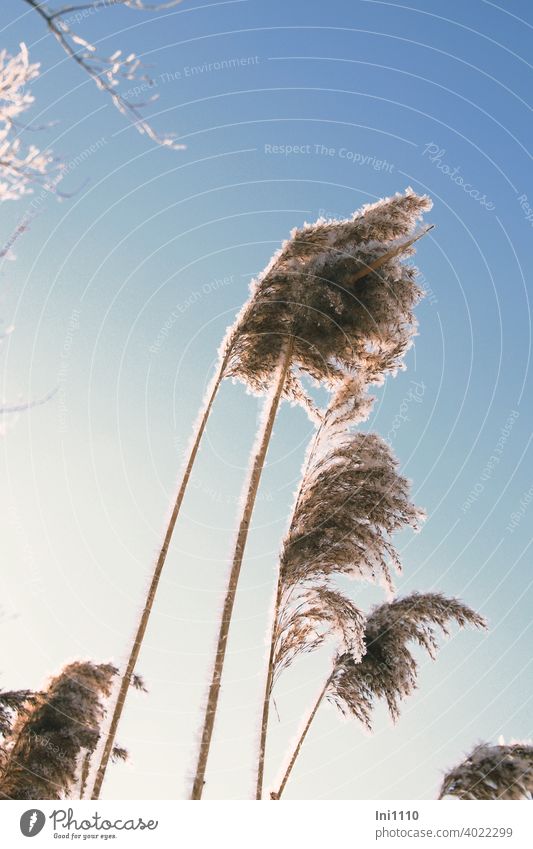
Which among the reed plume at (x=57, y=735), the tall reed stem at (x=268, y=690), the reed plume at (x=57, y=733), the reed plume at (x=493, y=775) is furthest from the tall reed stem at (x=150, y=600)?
the reed plume at (x=493, y=775)

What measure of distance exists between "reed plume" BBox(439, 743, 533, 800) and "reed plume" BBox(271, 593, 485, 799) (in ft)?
2.58

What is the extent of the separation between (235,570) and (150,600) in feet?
3.13

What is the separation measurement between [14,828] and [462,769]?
3343 mm

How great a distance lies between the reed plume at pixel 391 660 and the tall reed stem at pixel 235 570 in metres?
1.16

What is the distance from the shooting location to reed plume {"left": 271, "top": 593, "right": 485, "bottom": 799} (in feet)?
18.7

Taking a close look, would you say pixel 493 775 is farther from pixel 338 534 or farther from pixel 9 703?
pixel 9 703

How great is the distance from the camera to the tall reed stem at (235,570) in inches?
189

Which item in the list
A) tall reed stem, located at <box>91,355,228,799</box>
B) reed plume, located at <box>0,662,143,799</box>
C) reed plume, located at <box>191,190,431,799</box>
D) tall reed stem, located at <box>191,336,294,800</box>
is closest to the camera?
tall reed stem, located at <box>191,336,294,800</box>

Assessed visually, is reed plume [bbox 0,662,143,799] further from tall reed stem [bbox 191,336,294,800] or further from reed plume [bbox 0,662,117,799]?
tall reed stem [bbox 191,336,294,800]

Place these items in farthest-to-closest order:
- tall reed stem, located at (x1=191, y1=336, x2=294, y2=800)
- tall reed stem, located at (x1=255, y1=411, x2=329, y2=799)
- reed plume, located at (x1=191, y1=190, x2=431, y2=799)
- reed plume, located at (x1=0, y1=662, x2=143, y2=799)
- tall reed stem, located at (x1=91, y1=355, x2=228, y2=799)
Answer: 1. reed plume, located at (x1=0, y1=662, x2=143, y2=799)
2. reed plume, located at (x1=191, y1=190, x2=431, y2=799)
3. tall reed stem, located at (x1=91, y1=355, x2=228, y2=799)
4. tall reed stem, located at (x1=255, y1=411, x2=329, y2=799)
5. tall reed stem, located at (x1=191, y1=336, x2=294, y2=800)

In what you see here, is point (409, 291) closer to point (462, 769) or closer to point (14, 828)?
point (462, 769)

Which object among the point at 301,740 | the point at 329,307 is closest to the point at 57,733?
the point at 301,740

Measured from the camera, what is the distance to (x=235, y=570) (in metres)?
5.50

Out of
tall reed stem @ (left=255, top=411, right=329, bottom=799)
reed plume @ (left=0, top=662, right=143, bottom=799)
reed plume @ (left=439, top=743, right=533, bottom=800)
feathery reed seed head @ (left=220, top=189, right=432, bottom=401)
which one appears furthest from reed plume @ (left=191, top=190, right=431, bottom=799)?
reed plume @ (left=0, top=662, right=143, bottom=799)
